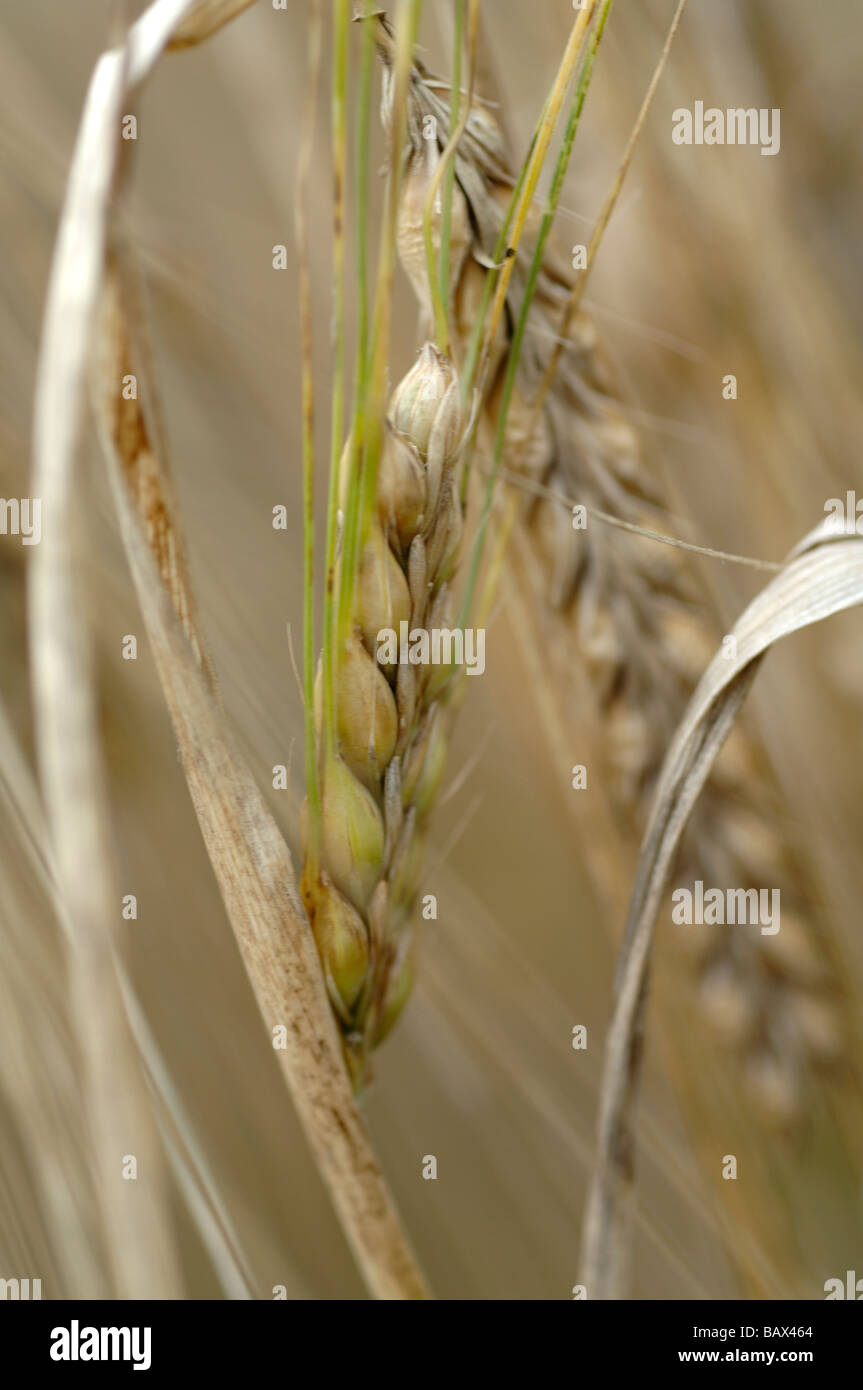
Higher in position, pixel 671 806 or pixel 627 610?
pixel 627 610

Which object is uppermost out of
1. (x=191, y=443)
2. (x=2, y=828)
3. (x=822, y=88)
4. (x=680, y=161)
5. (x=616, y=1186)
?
(x=822, y=88)

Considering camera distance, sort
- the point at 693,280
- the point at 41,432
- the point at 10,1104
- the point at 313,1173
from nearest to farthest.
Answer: the point at 41,432 < the point at 10,1104 < the point at 693,280 < the point at 313,1173

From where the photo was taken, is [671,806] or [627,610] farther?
[627,610]

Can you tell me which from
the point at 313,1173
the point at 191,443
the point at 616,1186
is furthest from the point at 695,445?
the point at 313,1173

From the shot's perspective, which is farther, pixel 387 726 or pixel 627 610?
pixel 627 610

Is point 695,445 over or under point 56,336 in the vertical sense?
over

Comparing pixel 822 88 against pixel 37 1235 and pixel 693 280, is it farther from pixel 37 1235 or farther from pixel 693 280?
pixel 37 1235
